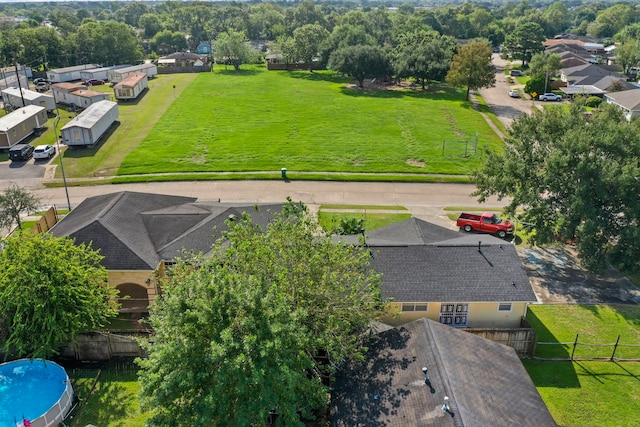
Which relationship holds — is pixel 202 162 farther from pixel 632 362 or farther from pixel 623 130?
pixel 632 362

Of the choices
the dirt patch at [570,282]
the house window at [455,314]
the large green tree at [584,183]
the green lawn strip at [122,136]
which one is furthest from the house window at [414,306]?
the green lawn strip at [122,136]

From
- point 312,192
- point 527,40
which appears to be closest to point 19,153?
point 312,192

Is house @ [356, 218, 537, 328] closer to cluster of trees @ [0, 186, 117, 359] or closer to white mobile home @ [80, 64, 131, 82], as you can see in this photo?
cluster of trees @ [0, 186, 117, 359]

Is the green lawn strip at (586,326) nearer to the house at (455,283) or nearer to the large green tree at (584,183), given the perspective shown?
the house at (455,283)

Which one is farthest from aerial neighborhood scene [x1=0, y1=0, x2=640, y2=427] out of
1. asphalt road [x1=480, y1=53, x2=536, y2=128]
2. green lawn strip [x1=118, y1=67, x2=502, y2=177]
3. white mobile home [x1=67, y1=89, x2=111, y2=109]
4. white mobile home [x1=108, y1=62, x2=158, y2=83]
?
white mobile home [x1=108, y1=62, x2=158, y2=83]

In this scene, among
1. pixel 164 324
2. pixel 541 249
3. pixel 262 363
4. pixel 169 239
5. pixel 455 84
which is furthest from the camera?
pixel 455 84

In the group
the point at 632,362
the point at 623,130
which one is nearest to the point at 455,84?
the point at 623,130

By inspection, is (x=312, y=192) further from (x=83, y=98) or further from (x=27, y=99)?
(x=27, y=99)
